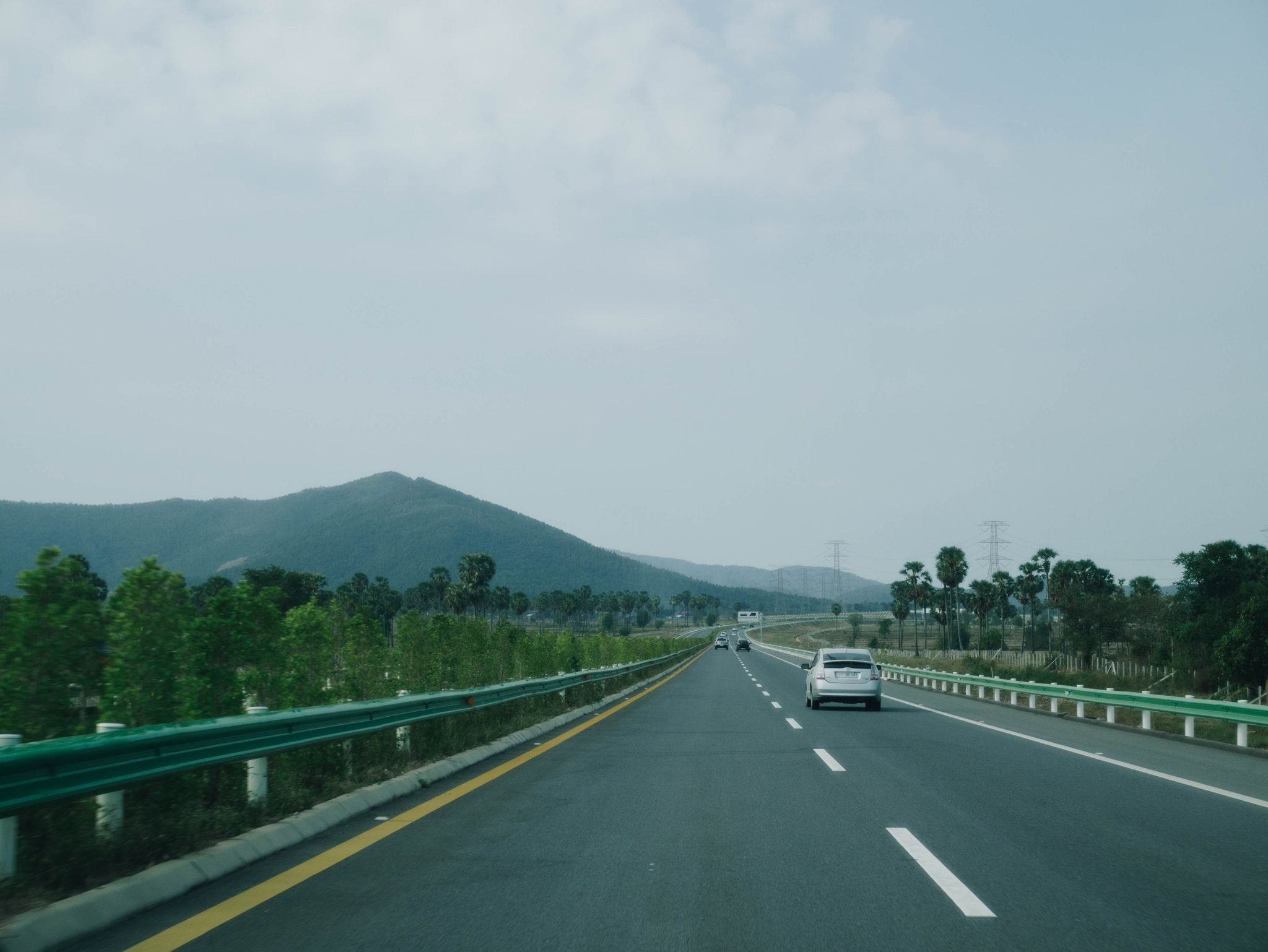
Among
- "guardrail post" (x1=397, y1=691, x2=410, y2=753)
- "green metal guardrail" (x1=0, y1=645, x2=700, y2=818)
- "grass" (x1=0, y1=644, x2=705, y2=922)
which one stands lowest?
"guardrail post" (x1=397, y1=691, x2=410, y2=753)

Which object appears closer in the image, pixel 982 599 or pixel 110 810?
pixel 110 810

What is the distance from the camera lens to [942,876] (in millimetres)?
6266

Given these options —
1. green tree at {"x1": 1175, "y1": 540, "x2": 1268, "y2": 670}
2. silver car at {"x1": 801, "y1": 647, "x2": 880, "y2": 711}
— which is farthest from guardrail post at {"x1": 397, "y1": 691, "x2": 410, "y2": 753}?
green tree at {"x1": 1175, "y1": 540, "x2": 1268, "y2": 670}

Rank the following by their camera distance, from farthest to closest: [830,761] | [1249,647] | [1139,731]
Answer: [1249,647] → [1139,731] → [830,761]

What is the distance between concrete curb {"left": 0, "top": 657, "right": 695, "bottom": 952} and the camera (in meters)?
4.55

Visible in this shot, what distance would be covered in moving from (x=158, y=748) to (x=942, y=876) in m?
4.97

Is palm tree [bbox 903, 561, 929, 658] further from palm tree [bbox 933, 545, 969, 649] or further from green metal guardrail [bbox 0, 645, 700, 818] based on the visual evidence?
green metal guardrail [bbox 0, 645, 700, 818]

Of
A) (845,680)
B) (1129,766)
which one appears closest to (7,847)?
(1129,766)

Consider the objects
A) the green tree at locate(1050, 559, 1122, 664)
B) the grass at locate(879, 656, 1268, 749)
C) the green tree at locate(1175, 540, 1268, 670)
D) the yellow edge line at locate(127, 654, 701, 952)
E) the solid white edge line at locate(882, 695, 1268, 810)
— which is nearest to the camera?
the yellow edge line at locate(127, 654, 701, 952)

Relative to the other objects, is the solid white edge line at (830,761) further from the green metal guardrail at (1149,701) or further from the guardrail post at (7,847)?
the guardrail post at (7,847)

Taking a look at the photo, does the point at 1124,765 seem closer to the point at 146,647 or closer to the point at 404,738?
the point at 404,738

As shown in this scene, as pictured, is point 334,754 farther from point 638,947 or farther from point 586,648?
point 586,648

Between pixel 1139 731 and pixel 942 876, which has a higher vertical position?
pixel 942 876

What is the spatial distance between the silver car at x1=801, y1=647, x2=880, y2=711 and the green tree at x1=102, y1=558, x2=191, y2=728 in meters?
17.2
